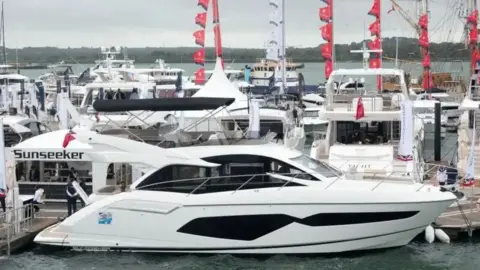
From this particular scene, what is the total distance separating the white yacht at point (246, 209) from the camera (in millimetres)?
14906

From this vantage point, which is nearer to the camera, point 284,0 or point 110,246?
point 110,246

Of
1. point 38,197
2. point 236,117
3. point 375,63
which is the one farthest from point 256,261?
point 375,63

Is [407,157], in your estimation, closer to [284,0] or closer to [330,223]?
[330,223]

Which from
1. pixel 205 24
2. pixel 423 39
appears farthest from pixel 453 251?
pixel 423 39

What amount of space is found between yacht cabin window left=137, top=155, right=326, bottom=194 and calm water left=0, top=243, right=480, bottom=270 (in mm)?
1477

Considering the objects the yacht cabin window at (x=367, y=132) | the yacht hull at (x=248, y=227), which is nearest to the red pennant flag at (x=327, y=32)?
the yacht cabin window at (x=367, y=132)

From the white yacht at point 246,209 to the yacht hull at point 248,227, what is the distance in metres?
0.02

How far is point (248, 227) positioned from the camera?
49.6 feet

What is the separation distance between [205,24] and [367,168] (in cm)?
1652

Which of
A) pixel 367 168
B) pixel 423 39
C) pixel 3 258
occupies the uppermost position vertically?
pixel 423 39

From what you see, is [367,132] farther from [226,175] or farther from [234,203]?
[234,203]

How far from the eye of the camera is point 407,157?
1950cm

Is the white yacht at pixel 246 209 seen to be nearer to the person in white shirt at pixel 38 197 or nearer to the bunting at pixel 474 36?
the person in white shirt at pixel 38 197

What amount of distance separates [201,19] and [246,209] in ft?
63.9
